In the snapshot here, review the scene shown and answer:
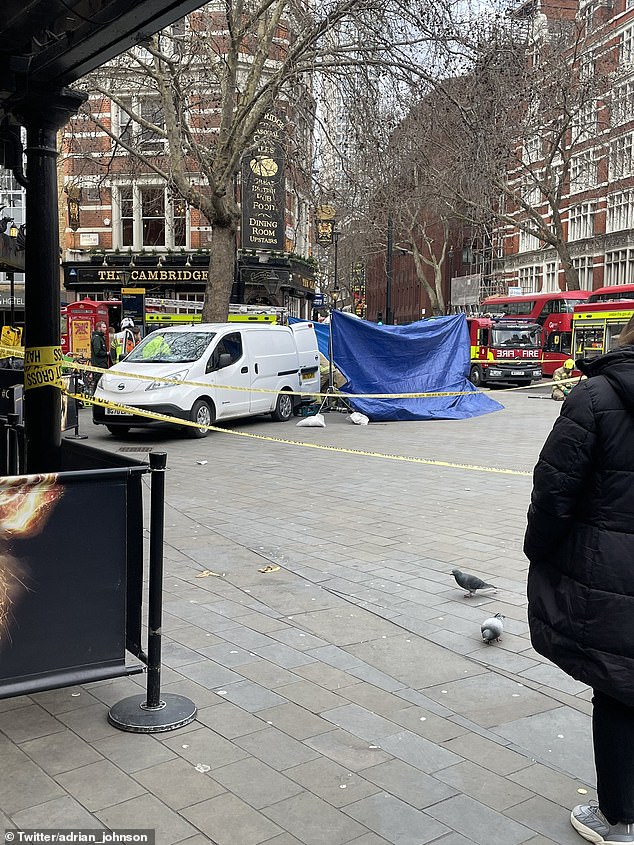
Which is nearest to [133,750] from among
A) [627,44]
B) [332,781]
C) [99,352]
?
[332,781]

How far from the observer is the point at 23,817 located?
9.97ft

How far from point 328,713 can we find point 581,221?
172ft

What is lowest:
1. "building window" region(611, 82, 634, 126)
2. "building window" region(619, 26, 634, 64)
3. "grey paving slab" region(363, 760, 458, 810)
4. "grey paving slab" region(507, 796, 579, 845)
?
"grey paving slab" region(507, 796, 579, 845)

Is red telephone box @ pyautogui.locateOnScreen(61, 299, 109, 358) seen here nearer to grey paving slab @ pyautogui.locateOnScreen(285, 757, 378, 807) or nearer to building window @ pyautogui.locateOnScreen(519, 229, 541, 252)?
grey paving slab @ pyautogui.locateOnScreen(285, 757, 378, 807)

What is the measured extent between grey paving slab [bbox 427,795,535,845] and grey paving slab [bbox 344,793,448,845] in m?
0.06

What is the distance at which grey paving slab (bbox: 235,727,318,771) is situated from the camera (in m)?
3.51

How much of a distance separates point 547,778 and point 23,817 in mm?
1968

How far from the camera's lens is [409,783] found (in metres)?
3.37

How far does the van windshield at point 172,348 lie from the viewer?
14.8m

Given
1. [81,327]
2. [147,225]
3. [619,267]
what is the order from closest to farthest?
[81,327]
[147,225]
[619,267]

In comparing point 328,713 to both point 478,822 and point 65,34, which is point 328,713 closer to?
point 478,822

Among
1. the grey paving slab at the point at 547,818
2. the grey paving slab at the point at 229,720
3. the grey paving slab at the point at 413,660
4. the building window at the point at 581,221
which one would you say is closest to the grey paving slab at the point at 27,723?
the grey paving slab at the point at 229,720

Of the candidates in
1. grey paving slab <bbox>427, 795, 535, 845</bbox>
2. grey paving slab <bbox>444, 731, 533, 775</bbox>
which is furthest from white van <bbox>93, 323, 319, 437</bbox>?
grey paving slab <bbox>427, 795, 535, 845</bbox>

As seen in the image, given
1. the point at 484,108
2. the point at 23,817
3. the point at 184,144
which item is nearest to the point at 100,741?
the point at 23,817
